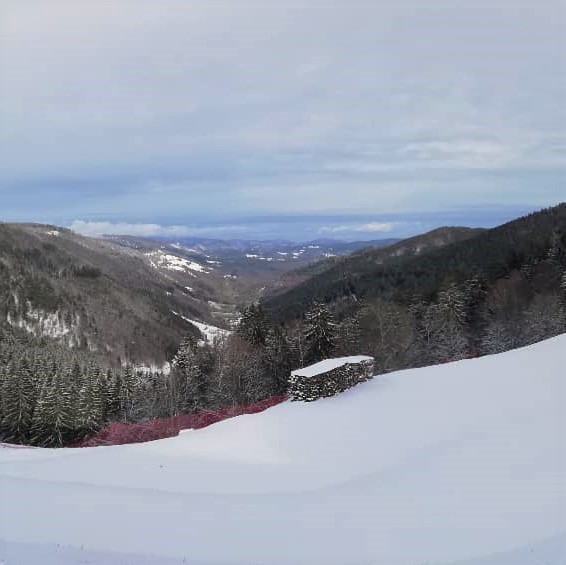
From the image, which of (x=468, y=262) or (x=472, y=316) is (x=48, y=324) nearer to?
(x=468, y=262)

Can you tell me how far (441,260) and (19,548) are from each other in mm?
104302

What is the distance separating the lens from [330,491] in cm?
1084

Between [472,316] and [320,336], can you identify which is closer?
[320,336]

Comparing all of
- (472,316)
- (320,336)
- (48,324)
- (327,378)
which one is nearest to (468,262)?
(472,316)

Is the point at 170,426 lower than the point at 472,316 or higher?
lower

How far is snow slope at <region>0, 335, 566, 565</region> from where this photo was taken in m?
8.34

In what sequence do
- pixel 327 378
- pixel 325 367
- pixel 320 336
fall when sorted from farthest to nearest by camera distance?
1. pixel 320 336
2. pixel 325 367
3. pixel 327 378

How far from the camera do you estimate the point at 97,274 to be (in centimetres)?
17862

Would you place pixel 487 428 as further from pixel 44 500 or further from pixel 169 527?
pixel 44 500

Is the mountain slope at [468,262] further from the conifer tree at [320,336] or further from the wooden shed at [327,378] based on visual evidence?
the wooden shed at [327,378]

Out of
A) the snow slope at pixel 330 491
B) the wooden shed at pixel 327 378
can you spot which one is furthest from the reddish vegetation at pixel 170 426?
the snow slope at pixel 330 491

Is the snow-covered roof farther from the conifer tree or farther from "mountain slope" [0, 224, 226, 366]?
"mountain slope" [0, 224, 226, 366]

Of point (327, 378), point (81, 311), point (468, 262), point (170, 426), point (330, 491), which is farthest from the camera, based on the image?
point (81, 311)

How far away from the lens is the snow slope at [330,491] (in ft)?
27.3
